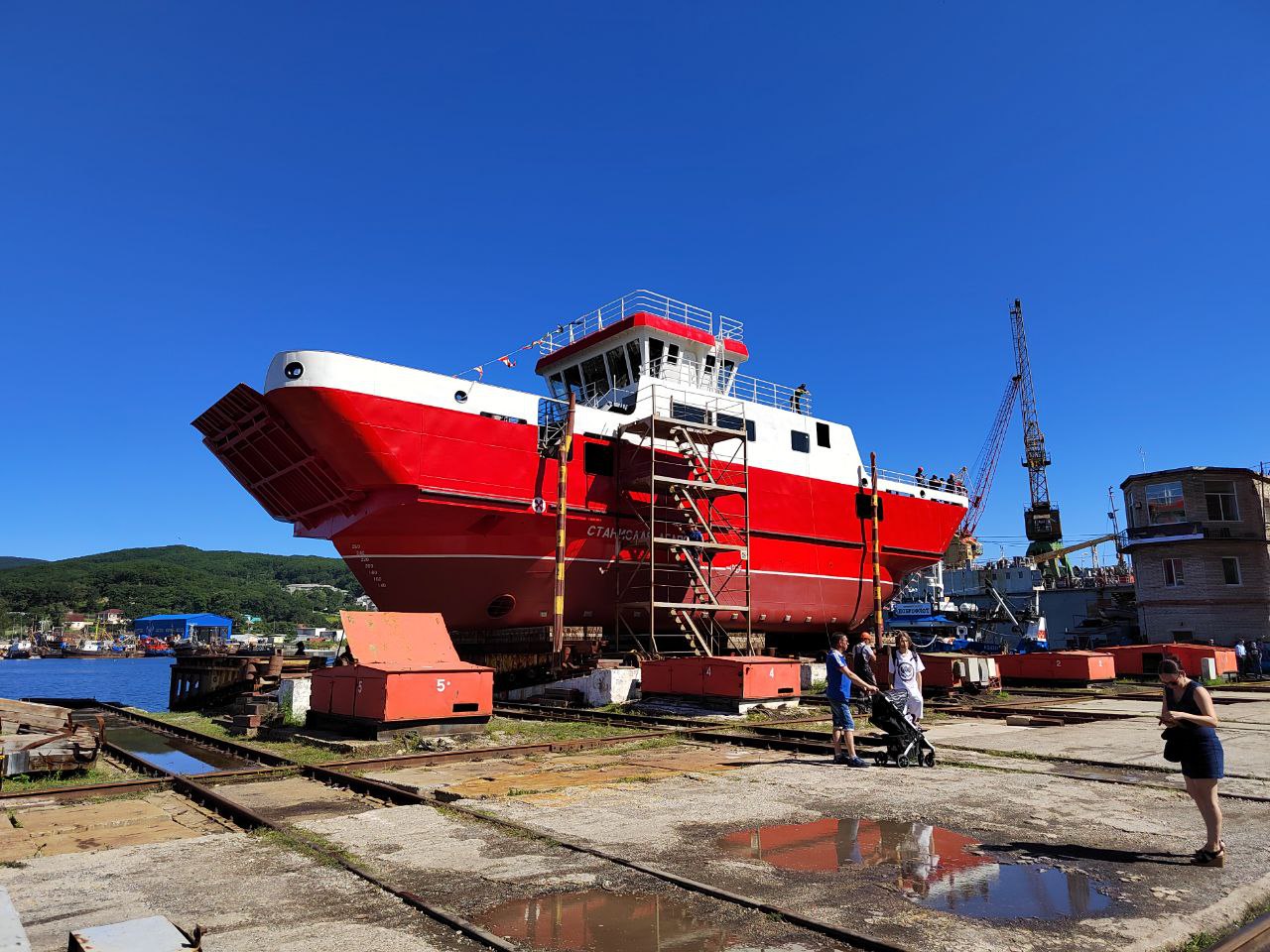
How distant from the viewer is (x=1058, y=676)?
2367 cm

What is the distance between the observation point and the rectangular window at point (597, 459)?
22.9 metres

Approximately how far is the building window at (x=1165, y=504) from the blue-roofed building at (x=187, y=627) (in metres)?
99.7

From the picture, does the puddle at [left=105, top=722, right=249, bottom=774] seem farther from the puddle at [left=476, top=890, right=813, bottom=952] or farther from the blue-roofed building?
the blue-roofed building

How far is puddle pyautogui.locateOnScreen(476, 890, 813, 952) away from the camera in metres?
4.01

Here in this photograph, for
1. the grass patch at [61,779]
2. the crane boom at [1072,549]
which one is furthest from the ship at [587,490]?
the crane boom at [1072,549]

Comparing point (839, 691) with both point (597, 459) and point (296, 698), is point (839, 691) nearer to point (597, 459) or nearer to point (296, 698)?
point (296, 698)

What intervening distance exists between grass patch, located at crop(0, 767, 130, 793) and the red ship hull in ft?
30.6

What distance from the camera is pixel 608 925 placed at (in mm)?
4285

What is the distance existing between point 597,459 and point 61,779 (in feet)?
49.9

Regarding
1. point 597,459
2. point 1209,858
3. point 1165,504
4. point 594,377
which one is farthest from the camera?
point 1165,504

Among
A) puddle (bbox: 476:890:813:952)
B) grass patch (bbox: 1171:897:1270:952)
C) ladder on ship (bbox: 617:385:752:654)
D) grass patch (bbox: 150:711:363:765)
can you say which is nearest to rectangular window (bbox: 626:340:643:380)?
ladder on ship (bbox: 617:385:752:654)

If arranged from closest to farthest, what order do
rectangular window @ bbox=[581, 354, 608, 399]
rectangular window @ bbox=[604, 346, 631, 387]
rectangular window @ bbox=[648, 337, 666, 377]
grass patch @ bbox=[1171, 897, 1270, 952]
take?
grass patch @ bbox=[1171, 897, 1270, 952], rectangular window @ bbox=[648, 337, 666, 377], rectangular window @ bbox=[604, 346, 631, 387], rectangular window @ bbox=[581, 354, 608, 399]

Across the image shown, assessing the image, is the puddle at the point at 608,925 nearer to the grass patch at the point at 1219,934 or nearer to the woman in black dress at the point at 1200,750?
the grass patch at the point at 1219,934

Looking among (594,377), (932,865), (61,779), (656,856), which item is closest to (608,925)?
(656,856)
